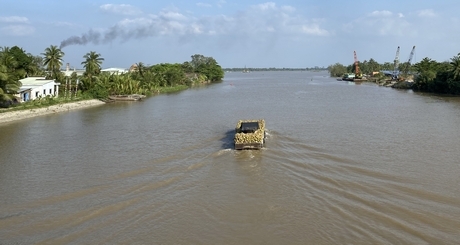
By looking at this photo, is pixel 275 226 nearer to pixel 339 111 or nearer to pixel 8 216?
pixel 8 216

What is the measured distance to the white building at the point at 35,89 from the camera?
33.6 meters

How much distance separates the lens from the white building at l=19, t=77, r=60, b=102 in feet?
110

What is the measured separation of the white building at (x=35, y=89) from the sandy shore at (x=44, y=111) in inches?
89.2

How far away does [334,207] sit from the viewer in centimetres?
1008

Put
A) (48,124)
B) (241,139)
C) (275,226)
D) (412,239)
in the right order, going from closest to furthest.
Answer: (412,239)
(275,226)
(241,139)
(48,124)

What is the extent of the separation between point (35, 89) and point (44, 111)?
158 inches

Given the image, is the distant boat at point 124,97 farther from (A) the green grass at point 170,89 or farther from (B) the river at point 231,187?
(B) the river at point 231,187

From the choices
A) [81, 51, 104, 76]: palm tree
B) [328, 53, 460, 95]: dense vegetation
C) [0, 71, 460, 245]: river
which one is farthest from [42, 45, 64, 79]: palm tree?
[328, 53, 460, 95]: dense vegetation

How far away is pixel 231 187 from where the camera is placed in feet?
39.3

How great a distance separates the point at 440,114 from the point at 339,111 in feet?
22.6

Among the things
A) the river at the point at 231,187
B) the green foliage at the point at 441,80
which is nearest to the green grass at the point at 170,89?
the green foliage at the point at 441,80

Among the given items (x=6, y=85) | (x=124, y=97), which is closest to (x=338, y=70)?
(x=124, y=97)

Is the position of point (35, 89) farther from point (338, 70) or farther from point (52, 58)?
point (338, 70)

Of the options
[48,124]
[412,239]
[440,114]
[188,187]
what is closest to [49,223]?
[188,187]
